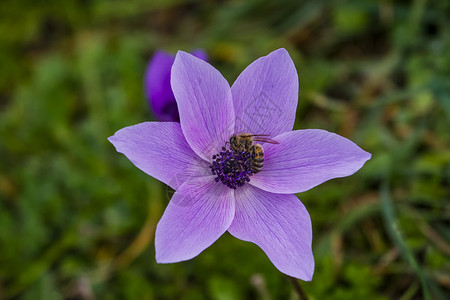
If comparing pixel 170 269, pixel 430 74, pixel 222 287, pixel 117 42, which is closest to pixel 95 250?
pixel 170 269

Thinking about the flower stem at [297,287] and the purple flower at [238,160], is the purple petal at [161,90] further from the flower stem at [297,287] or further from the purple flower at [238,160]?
the flower stem at [297,287]

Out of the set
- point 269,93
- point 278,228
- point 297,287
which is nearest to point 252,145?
point 269,93

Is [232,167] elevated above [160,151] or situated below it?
below

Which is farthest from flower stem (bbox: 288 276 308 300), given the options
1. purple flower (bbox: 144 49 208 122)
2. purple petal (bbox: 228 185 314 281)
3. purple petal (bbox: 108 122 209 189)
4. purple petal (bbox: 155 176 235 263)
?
purple flower (bbox: 144 49 208 122)

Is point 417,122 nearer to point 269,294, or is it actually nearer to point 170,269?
point 269,294

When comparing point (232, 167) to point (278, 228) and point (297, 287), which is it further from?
point (297, 287)

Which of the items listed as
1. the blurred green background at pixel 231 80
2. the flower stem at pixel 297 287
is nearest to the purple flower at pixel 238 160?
the flower stem at pixel 297 287
